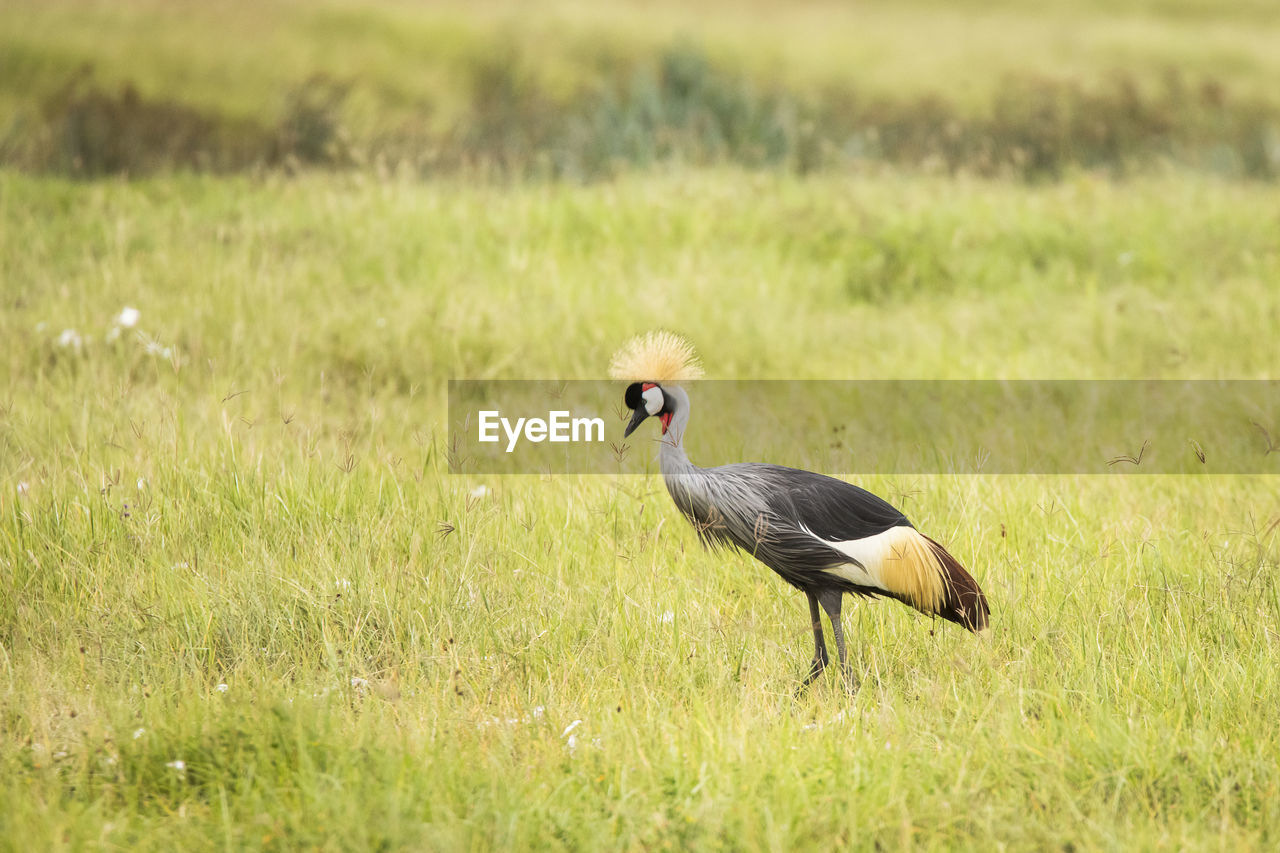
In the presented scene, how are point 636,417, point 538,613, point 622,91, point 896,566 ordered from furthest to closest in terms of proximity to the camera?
point 622,91 → point 538,613 → point 636,417 → point 896,566

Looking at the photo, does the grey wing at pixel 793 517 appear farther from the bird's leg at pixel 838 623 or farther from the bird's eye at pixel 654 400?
the bird's eye at pixel 654 400

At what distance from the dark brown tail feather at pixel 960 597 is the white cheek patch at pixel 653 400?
2.78ft

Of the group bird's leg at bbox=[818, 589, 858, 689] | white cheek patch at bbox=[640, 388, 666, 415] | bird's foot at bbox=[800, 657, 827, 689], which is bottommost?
bird's foot at bbox=[800, 657, 827, 689]

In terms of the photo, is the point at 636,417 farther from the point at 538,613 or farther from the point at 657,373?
the point at 538,613

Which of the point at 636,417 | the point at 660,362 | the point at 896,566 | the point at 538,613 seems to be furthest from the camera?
the point at 538,613

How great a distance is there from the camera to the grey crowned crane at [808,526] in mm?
2986

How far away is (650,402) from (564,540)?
39.9 inches

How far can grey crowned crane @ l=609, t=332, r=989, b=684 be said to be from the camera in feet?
9.80

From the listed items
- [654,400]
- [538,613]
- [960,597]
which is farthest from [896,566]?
[538,613]

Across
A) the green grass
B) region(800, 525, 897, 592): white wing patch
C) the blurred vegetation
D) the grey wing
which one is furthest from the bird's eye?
the blurred vegetation

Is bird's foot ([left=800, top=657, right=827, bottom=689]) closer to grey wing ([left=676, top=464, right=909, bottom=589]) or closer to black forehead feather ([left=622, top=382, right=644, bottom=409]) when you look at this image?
grey wing ([left=676, top=464, right=909, bottom=589])

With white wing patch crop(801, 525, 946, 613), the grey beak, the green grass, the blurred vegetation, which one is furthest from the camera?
the blurred vegetation

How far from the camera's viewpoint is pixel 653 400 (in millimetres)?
3141

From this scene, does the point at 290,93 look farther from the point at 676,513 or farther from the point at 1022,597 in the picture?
the point at 1022,597
